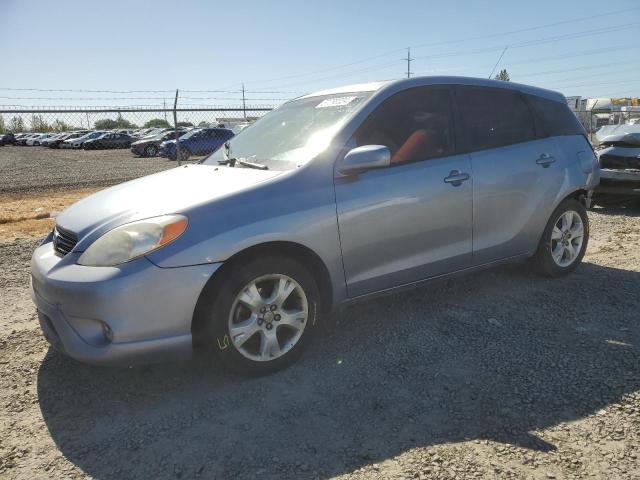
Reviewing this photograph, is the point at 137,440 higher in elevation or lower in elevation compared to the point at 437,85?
lower

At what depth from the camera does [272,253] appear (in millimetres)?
3023

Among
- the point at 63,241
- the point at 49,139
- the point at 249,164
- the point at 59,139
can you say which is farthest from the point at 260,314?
the point at 49,139

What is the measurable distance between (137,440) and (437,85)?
10.1ft

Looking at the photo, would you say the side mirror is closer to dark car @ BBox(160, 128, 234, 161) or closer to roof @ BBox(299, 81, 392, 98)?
roof @ BBox(299, 81, 392, 98)

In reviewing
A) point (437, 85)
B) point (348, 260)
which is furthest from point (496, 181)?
point (348, 260)

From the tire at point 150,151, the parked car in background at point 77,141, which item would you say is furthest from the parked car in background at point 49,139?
the tire at point 150,151

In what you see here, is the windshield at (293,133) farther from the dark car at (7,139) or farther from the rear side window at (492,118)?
the dark car at (7,139)

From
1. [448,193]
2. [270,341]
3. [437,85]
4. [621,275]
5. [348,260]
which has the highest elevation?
[437,85]

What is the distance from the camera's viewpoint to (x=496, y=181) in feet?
13.0

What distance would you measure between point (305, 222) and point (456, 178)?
130 centimetres

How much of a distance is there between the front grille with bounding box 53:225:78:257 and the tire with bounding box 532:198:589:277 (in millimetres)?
3674

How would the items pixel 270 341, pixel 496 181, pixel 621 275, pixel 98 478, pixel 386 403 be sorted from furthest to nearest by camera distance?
pixel 621 275, pixel 496 181, pixel 270 341, pixel 386 403, pixel 98 478

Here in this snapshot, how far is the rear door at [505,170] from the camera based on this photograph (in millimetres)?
3924

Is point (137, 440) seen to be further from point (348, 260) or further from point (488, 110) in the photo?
point (488, 110)
